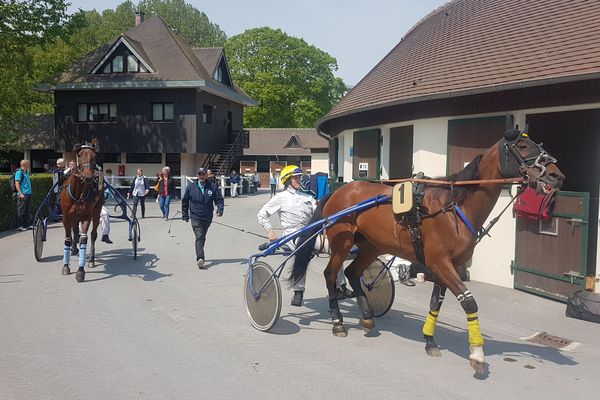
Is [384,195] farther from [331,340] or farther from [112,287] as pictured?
[112,287]

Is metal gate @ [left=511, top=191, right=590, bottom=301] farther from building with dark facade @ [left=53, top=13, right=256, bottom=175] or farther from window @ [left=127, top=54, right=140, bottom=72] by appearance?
window @ [left=127, top=54, right=140, bottom=72]

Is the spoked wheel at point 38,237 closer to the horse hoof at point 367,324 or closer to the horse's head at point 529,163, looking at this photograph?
the horse hoof at point 367,324

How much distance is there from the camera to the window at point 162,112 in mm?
34281

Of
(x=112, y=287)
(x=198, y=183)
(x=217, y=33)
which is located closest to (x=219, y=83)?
(x=198, y=183)

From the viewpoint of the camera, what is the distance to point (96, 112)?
35094 millimetres

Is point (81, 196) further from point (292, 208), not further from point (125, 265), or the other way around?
point (292, 208)

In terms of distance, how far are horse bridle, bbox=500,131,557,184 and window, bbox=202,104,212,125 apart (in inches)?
1231

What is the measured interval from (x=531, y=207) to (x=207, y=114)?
30.2 meters

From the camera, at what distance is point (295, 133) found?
5688 cm

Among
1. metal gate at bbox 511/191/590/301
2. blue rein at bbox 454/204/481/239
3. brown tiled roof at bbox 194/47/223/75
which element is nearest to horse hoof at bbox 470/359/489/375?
blue rein at bbox 454/204/481/239

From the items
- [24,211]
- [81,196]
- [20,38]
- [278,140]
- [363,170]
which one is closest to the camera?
Result: [81,196]

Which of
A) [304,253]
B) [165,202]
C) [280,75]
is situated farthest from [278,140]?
[304,253]

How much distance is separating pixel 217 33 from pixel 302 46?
66.5 feet

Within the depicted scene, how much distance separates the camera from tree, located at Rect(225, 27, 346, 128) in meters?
57.6
